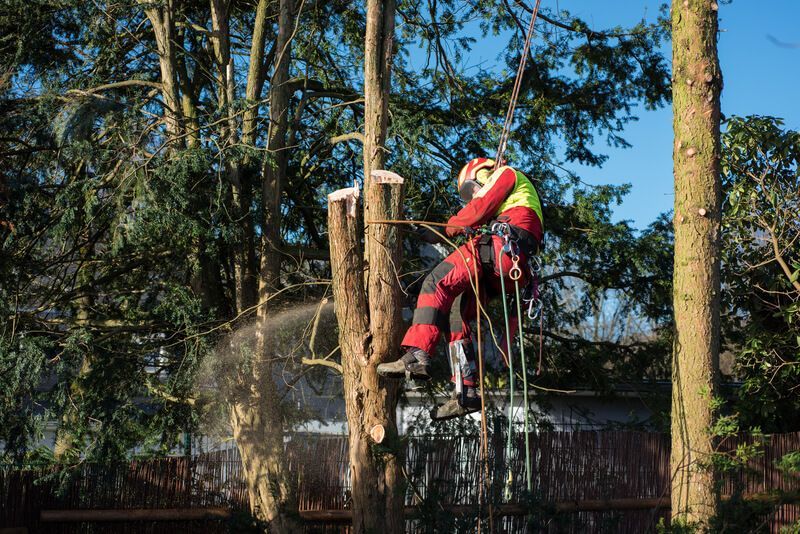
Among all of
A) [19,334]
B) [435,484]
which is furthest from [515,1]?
[19,334]

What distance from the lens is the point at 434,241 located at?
699cm

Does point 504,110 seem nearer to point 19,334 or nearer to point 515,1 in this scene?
point 515,1

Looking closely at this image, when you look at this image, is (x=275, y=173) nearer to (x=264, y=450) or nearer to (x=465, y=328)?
(x=264, y=450)

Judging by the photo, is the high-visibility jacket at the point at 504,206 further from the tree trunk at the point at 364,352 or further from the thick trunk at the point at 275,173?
the thick trunk at the point at 275,173

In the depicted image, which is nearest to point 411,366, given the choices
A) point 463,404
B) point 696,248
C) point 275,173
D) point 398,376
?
point 398,376

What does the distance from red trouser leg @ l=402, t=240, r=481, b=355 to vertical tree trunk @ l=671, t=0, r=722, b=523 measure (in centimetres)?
193

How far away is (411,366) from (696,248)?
2.68 m

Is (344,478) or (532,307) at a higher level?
(532,307)

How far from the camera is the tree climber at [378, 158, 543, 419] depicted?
6113mm

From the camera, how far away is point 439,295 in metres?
6.20

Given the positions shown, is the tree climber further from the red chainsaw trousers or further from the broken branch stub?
the broken branch stub

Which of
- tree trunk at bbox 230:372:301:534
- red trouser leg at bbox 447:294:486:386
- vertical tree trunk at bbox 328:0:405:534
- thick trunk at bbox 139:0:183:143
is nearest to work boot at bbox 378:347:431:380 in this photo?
vertical tree trunk at bbox 328:0:405:534

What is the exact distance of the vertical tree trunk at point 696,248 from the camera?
276 inches

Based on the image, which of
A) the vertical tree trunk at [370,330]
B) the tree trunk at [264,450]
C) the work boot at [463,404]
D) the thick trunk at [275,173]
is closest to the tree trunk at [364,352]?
the vertical tree trunk at [370,330]
